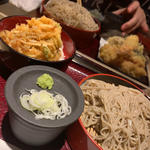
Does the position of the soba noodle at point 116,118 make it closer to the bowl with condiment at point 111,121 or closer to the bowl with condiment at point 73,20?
the bowl with condiment at point 111,121

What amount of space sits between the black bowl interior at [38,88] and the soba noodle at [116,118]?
19 cm

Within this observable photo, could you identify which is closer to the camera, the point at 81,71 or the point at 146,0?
the point at 81,71

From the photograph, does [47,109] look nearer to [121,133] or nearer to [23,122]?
[23,122]

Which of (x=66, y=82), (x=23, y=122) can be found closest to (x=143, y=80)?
(x=66, y=82)

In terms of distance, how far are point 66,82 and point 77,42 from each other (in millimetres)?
866

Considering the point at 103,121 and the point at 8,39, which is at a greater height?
the point at 8,39

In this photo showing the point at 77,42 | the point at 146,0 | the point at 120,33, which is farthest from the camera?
the point at 146,0

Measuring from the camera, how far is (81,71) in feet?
5.40

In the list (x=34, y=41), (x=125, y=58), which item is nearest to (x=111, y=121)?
(x=34, y=41)

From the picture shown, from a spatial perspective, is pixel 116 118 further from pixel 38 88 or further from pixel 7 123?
pixel 7 123

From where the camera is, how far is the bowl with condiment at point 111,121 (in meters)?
1.01

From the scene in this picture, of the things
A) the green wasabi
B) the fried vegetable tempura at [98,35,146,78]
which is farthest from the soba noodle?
the fried vegetable tempura at [98,35,146,78]

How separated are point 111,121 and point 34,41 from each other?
0.69 metres

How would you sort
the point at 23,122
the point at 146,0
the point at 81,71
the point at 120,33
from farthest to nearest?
the point at 146,0 → the point at 120,33 → the point at 81,71 → the point at 23,122
